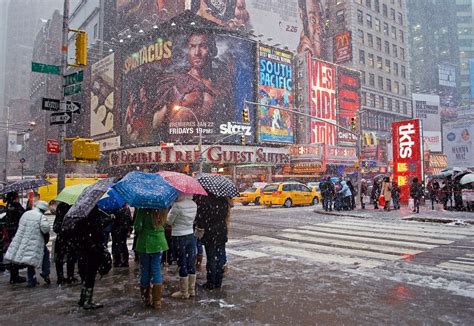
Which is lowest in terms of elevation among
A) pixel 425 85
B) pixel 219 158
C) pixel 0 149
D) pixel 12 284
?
pixel 12 284

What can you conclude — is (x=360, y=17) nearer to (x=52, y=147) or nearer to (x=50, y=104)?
(x=50, y=104)

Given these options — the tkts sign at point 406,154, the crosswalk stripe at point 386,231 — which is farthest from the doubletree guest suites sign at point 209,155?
the crosswalk stripe at point 386,231

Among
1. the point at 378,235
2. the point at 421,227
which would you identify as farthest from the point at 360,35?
the point at 378,235

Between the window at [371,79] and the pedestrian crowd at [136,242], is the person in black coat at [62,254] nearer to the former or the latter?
the pedestrian crowd at [136,242]

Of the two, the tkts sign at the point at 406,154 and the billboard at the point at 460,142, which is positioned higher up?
the billboard at the point at 460,142

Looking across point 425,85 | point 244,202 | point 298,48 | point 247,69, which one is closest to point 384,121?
point 298,48

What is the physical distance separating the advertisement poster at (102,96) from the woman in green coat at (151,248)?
169ft

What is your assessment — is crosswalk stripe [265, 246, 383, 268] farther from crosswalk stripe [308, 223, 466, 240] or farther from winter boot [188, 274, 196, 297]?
crosswalk stripe [308, 223, 466, 240]

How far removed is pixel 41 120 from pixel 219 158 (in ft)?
212

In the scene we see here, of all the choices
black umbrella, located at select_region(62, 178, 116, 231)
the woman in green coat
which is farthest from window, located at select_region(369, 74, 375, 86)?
black umbrella, located at select_region(62, 178, 116, 231)

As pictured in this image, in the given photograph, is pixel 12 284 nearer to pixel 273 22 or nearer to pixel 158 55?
pixel 158 55

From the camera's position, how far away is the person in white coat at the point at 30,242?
6.79m

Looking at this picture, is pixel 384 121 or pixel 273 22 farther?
pixel 384 121

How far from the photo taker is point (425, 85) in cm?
13162
